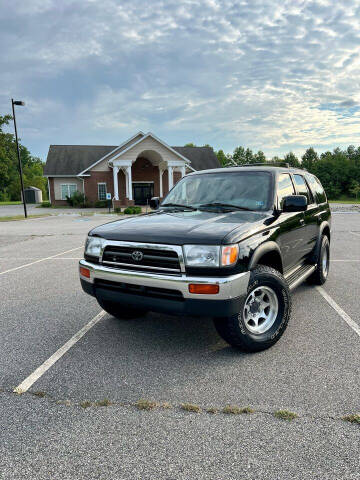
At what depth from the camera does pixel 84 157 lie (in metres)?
39.6

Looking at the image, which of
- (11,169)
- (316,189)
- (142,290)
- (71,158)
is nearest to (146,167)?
(71,158)

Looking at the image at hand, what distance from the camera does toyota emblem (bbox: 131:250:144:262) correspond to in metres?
3.24

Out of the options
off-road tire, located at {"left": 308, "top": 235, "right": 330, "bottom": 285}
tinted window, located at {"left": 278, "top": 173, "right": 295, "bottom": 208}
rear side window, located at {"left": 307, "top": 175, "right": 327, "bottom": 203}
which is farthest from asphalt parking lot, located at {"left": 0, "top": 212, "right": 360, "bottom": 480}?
rear side window, located at {"left": 307, "top": 175, "right": 327, "bottom": 203}

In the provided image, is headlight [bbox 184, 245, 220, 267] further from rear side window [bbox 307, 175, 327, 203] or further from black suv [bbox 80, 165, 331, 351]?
rear side window [bbox 307, 175, 327, 203]

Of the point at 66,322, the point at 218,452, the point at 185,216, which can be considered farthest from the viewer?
the point at 66,322

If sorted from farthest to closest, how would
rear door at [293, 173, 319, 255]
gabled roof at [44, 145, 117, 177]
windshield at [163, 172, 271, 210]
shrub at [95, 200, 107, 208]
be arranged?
gabled roof at [44, 145, 117, 177] < shrub at [95, 200, 107, 208] < rear door at [293, 173, 319, 255] < windshield at [163, 172, 271, 210]

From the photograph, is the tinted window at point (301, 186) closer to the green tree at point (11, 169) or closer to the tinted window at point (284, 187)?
the tinted window at point (284, 187)

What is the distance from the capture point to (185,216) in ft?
12.5

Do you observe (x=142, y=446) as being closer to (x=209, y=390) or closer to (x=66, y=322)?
(x=209, y=390)

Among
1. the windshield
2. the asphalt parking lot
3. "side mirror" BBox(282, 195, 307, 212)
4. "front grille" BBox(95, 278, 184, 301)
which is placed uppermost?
the windshield

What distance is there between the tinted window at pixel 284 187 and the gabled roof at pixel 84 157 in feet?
101

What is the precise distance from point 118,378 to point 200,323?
1.45 m

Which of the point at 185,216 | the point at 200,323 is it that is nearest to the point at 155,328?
the point at 200,323

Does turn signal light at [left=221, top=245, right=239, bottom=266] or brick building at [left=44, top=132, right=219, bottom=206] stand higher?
brick building at [left=44, top=132, right=219, bottom=206]
